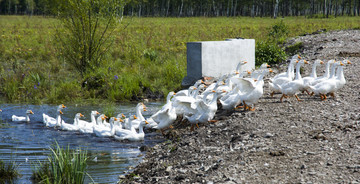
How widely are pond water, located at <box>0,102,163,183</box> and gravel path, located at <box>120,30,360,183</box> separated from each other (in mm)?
468

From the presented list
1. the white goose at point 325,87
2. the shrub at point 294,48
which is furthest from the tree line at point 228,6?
the white goose at point 325,87

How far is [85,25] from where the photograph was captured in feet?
56.1

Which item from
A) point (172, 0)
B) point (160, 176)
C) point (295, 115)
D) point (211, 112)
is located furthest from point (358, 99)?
point (172, 0)

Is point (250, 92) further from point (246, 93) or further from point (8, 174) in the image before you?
point (8, 174)

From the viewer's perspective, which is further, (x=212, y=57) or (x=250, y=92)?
(x=212, y=57)

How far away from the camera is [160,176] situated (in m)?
6.80

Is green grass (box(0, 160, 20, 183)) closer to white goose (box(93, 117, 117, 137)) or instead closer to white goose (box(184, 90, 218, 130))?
white goose (box(93, 117, 117, 137))

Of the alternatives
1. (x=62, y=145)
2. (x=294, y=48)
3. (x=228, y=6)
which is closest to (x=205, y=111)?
(x=62, y=145)

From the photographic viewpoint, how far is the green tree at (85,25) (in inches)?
660

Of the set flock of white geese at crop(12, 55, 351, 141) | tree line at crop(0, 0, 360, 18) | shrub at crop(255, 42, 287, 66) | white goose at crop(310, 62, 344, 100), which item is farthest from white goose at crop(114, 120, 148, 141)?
tree line at crop(0, 0, 360, 18)

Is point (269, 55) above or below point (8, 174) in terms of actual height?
above

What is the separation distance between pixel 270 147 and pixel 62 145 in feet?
16.5

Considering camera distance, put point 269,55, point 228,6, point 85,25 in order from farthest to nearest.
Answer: point 228,6
point 85,25
point 269,55

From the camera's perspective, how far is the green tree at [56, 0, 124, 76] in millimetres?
16766
